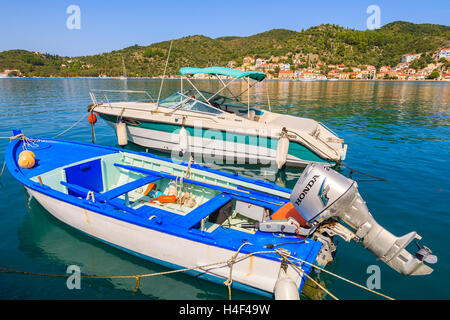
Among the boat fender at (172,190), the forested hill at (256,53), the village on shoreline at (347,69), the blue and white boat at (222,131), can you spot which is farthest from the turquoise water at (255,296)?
the forested hill at (256,53)

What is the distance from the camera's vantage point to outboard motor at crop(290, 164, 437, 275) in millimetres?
3412

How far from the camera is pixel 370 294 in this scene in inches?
163

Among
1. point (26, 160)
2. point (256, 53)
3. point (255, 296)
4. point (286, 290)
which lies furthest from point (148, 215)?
point (256, 53)

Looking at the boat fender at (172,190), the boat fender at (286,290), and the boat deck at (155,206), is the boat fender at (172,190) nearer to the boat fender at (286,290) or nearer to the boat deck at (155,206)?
the boat deck at (155,206)

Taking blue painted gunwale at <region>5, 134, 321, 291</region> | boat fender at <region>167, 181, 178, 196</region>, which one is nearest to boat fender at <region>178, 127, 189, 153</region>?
blue painted gunwale at <region>5, 134, 321, 291</region>

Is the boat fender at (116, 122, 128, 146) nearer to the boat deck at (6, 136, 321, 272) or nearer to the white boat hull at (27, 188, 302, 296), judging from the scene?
the boat deck at (6, 136, 321, 272)

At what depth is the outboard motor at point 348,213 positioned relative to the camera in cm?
341

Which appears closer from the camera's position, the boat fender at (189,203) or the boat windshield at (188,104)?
the boat fender at (189,203)

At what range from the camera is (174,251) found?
424cm

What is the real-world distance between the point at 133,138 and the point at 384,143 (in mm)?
12509

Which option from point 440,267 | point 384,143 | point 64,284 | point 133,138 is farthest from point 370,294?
point 384,143

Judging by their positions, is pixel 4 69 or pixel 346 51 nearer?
pixel 4 69

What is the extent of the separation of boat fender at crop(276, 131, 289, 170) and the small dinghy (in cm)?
333

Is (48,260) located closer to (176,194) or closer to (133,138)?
(176,194)
